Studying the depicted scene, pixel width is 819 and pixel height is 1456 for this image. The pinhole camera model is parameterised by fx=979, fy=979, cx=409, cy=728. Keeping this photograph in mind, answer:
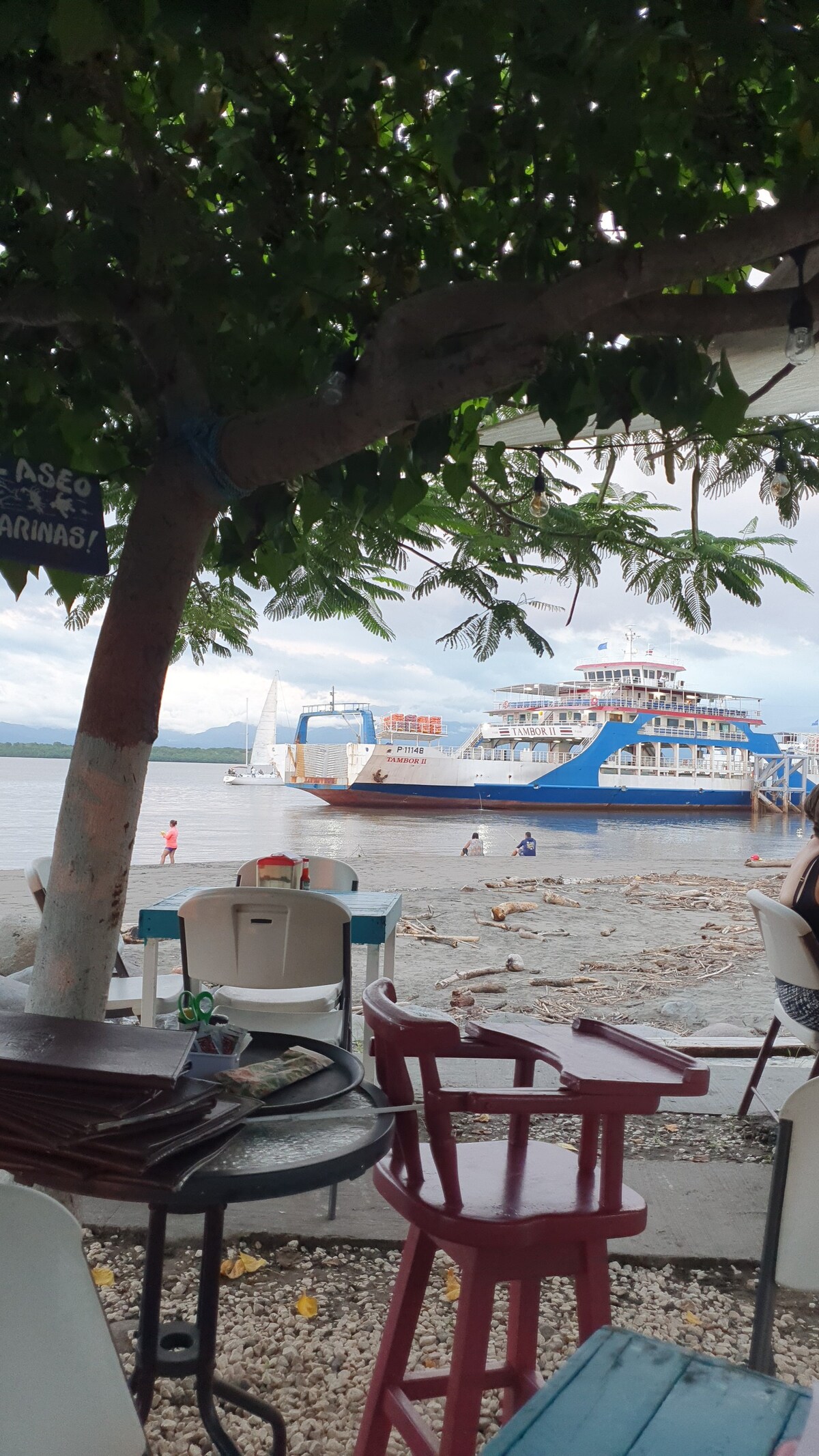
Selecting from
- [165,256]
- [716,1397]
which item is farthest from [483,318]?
[716,1397]

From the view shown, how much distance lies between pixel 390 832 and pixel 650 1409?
24392mm

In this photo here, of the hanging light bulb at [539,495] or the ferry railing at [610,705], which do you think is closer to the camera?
the hanging light bulb at [539,495]

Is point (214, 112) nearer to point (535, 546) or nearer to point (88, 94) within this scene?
point (88, 94)

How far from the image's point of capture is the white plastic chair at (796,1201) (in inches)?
45.1

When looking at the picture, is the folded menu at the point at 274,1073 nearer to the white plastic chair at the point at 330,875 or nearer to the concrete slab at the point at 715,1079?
the concrete slab at the point at 715,1079

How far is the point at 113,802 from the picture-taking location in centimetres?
166

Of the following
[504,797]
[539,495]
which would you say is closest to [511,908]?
[539,495]

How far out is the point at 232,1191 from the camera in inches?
41.6

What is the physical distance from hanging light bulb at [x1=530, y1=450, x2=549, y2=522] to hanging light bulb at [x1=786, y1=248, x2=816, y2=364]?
0.89 meters

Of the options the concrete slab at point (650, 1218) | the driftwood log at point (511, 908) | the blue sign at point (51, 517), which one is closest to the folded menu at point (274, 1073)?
the blue sign at point (51, 517)

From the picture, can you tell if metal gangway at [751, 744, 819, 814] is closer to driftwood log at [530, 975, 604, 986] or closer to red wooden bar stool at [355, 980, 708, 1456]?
driftwood log at [530, 975, 604, 986]

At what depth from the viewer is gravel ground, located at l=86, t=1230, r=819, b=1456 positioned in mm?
1667

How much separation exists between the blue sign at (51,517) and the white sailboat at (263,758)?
3873 centimetres

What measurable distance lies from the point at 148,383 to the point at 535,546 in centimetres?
143
